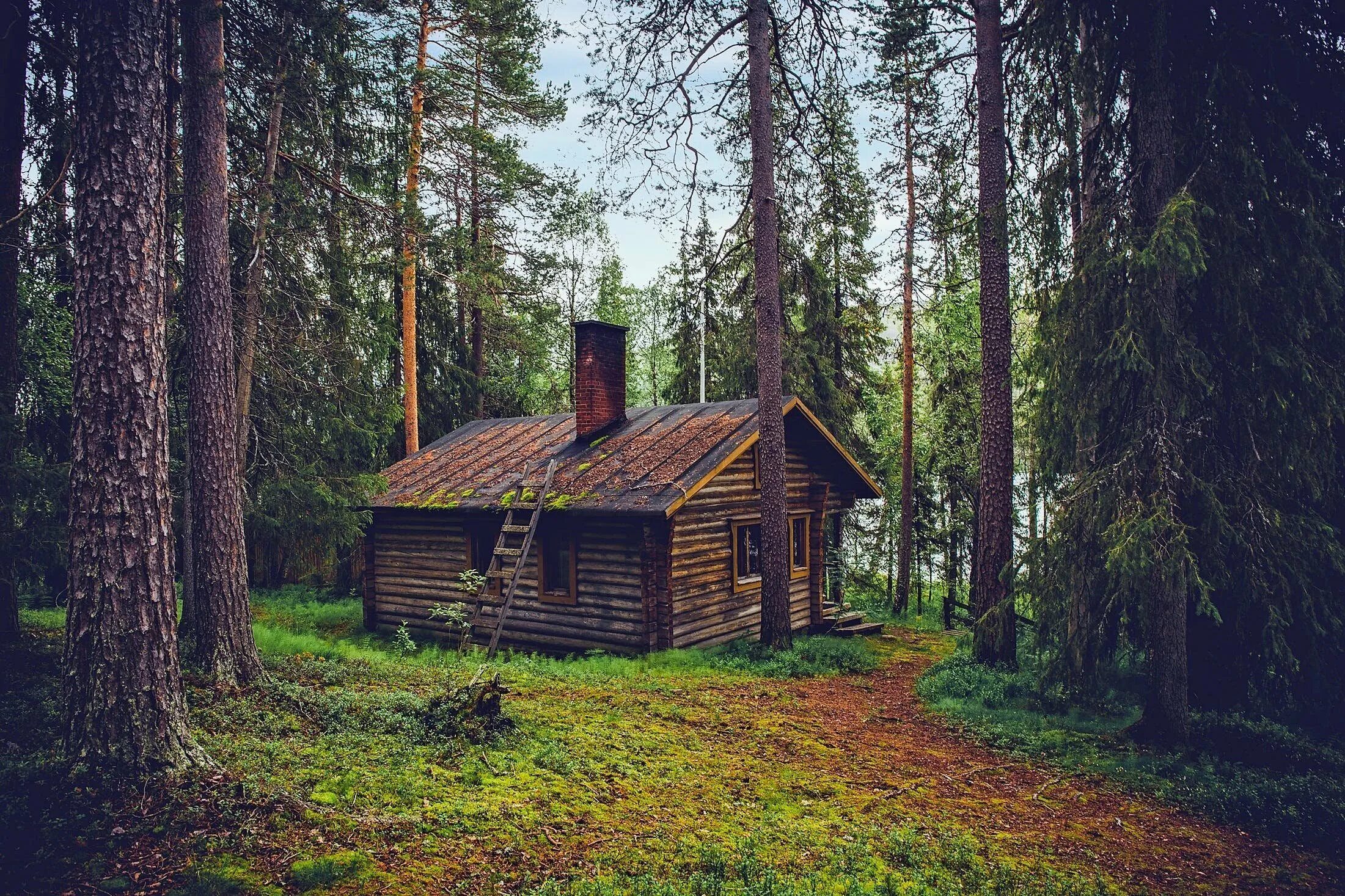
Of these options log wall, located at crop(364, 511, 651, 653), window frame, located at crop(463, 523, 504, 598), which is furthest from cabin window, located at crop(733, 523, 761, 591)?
window frame, located at crop(463, 523, 504, 598)

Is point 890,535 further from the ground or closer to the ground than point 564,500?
closer to the ground

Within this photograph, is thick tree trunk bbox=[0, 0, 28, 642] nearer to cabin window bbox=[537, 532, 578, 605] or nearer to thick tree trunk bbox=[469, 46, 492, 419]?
thick tree trunk bbox=[469, 46, 492, 419]

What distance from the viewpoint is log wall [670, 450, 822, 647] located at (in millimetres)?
13758

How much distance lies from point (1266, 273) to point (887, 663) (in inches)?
366

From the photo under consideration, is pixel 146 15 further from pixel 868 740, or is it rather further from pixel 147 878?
pixel 868 740

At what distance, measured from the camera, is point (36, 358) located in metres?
8.78

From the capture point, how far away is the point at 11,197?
348 inches

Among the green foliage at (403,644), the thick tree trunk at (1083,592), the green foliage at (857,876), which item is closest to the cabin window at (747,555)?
the green foliage at (403,644)

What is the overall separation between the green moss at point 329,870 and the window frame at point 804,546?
43.0 feet

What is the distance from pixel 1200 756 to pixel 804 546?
33.9 ft

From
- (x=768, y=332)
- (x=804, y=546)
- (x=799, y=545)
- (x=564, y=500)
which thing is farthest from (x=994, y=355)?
(x=564, y=500)

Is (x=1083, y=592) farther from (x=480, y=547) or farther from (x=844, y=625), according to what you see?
(x=480, y=547)

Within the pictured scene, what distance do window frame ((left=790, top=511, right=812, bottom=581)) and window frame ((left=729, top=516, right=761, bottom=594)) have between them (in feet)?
4.50

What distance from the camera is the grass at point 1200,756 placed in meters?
6.45
